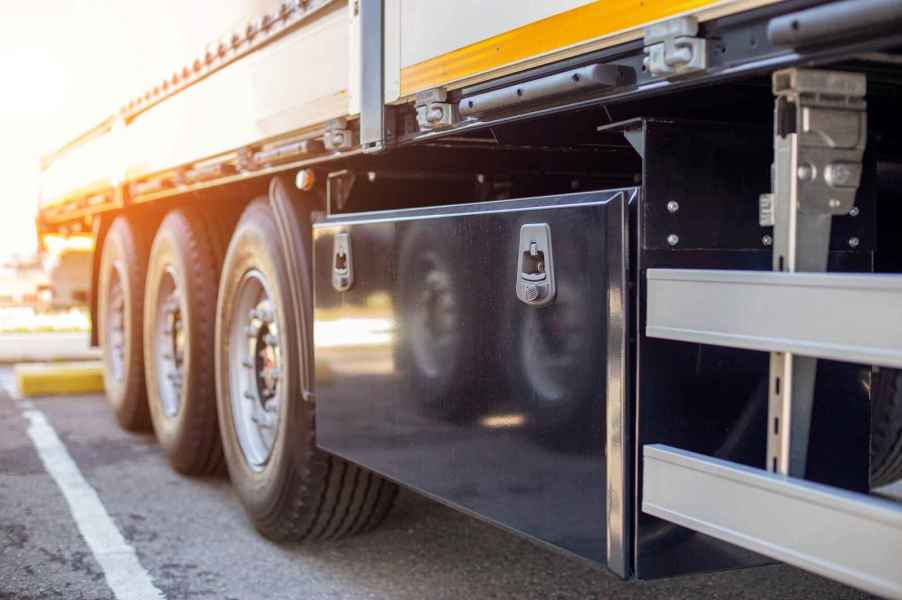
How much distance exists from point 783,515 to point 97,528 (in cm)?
317

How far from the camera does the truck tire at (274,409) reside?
12.1ft

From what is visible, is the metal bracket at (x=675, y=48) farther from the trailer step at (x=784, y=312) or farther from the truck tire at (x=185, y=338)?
the truck tire at (x=185, y=338)

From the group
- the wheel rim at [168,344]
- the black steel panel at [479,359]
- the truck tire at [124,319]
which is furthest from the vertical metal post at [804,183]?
the truck tire at [124,319]

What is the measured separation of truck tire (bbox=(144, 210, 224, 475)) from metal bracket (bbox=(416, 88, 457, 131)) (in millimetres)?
2316

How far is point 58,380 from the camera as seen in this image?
7801mm

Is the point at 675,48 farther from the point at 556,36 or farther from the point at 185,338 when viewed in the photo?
the point at 185,338

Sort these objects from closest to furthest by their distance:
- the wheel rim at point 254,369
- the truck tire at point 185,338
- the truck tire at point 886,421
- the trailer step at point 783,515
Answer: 1. the trailer step at point 783,515
2. the truck tire at point 886,421
3. the wheel rim at point 254,369
4. the truck tire at point 185,338

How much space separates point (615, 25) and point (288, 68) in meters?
1.71

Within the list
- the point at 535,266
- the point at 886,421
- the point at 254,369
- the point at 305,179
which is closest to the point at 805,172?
the point at 535,266

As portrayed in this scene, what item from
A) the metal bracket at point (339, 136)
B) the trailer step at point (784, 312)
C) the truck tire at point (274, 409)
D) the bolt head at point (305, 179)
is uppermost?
the metal bracket at point (339, 136)

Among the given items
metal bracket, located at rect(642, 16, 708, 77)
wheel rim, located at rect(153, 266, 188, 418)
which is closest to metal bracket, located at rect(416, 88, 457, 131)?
metal bracket, located at rect(642, 16, 708, 77)

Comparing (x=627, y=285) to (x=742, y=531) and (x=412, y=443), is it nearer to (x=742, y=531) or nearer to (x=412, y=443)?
(x=742, y=531)

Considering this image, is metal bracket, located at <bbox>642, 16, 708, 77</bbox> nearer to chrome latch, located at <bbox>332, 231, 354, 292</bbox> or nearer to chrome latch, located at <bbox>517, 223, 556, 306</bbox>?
chrome latch, located at <bbox>517, 223, 556, 306</bbox>

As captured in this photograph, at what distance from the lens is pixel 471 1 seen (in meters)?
2.46
